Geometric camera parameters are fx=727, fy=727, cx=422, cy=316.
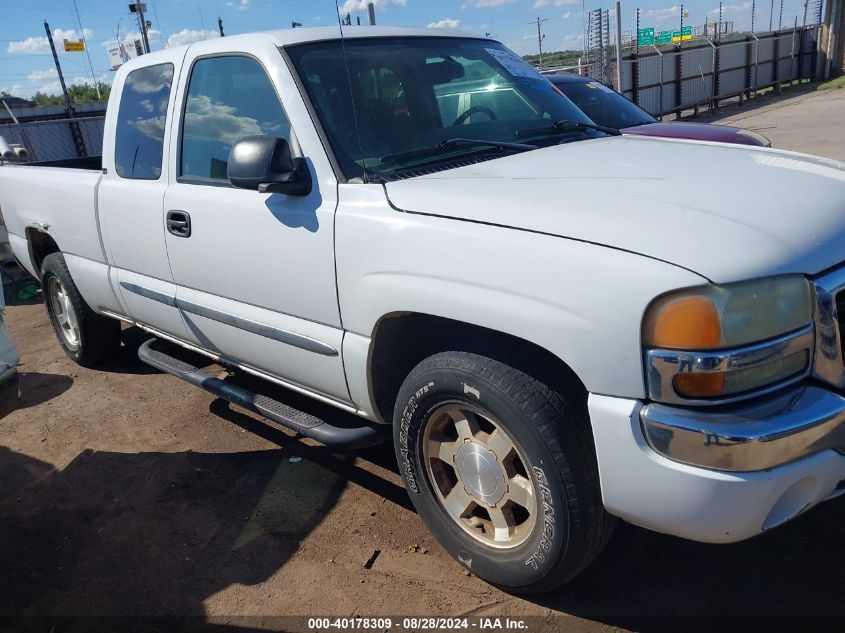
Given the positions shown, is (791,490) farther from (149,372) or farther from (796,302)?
(149,372)

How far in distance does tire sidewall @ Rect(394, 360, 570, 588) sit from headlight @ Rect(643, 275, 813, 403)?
49cm

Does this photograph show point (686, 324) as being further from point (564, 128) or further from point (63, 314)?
point (63, 314)

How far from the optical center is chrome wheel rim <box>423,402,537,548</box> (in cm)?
255

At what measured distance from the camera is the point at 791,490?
2.07m

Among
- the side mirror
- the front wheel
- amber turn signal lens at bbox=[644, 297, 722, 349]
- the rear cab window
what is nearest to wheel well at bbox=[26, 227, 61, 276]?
the rear cab window

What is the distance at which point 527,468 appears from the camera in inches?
95.4

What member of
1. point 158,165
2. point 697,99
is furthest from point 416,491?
point 697,99

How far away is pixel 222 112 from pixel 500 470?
2138 mm

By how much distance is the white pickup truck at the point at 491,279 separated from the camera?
202 cm

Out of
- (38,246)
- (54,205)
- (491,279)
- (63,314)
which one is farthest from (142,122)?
(491,279)

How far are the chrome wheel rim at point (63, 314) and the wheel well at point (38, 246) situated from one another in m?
0.20

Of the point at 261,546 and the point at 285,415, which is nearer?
the point at 261,546

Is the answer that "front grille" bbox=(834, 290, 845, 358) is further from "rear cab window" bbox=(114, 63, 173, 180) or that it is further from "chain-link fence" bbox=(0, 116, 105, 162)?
"chain-link fence" bbox=(0, 116, 105, 162)

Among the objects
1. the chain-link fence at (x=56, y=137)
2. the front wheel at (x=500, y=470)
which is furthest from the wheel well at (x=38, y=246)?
the chain-link fence at (x=56, y=137)
